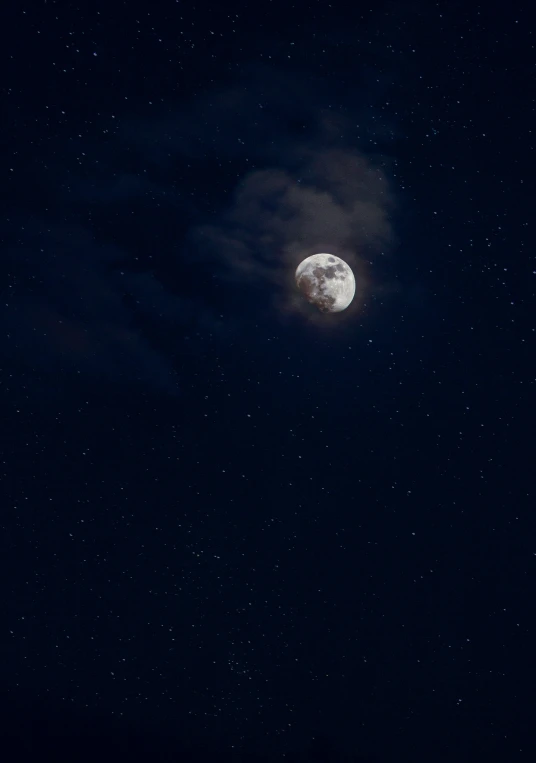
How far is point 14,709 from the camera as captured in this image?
13516 millimetres

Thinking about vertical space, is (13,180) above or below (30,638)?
above

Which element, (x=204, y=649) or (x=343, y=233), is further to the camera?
(x=204, y=649)

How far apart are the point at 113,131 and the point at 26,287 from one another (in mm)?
3112

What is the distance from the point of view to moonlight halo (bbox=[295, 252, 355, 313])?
606 centimetres

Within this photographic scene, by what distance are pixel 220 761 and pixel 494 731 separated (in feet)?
29.2

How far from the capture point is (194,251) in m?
6.57

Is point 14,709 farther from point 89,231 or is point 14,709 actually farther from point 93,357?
point 89,231

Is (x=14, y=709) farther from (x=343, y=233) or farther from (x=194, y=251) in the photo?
(x=343, y=233)

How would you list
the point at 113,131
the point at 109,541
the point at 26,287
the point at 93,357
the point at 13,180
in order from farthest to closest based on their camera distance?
1. the point at 109,541
2. the point at 93,357
3. the point at 26,287
4. the point at 13,180
5. the point at 113,131

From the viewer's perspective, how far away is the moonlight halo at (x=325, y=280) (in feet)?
19.9

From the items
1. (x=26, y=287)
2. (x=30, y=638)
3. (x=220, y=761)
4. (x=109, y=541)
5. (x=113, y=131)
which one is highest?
(x=113, y=131)

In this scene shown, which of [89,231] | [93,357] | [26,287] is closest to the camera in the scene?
[89,231]

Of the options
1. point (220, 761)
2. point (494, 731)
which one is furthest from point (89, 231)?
point (494, 731)

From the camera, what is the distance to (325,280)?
19.8 feet
